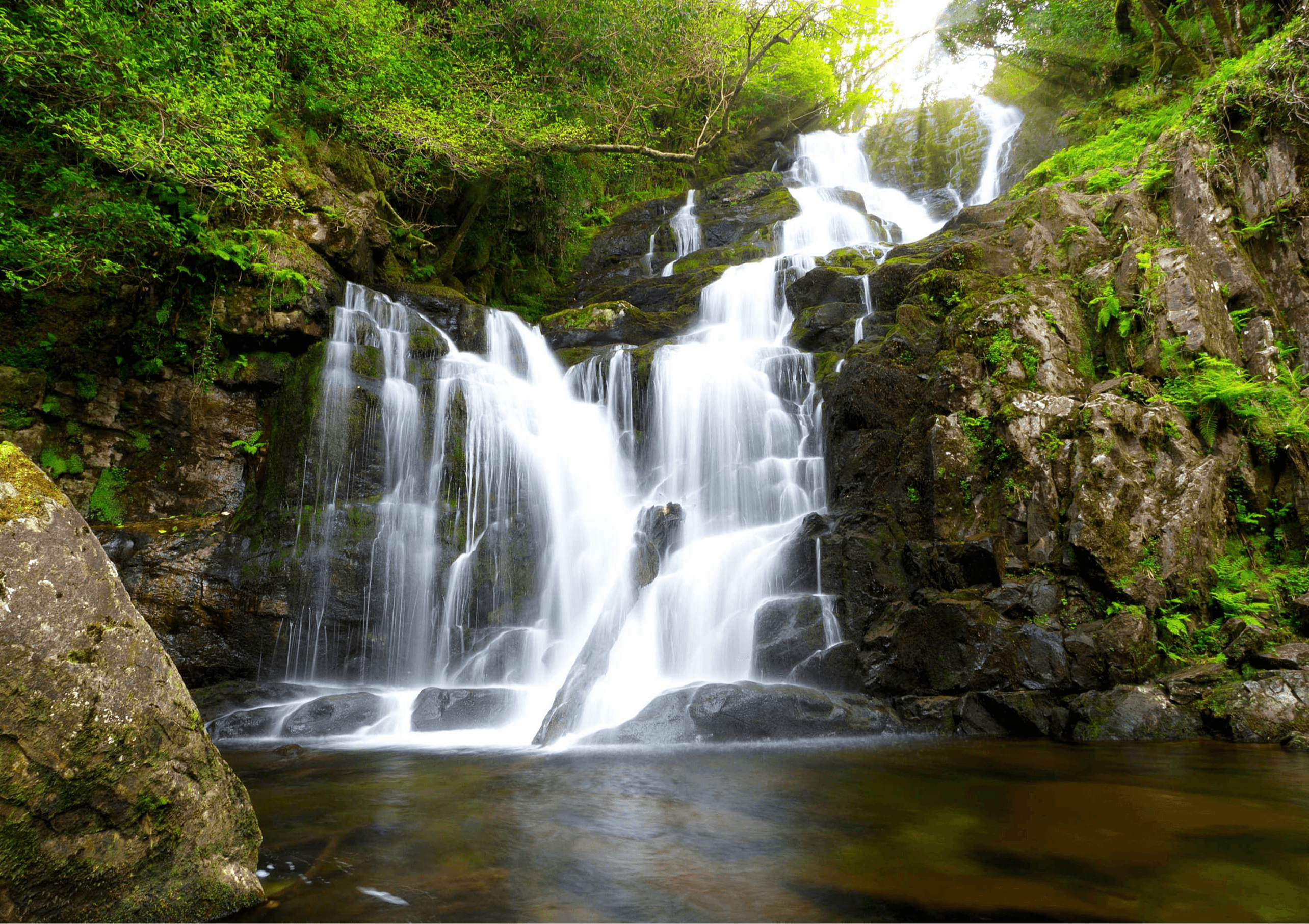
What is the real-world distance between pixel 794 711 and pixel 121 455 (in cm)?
1108

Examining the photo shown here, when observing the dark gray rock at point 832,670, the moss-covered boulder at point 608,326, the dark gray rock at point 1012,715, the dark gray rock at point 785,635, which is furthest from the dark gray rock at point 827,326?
the dark gray rock at point 1012,715

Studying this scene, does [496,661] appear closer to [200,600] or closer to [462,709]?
[462,709]

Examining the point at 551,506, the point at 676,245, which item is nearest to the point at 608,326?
the point at 551,506

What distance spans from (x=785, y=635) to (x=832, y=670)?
0.73 meters

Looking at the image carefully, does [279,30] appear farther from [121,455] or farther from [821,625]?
[821,625]

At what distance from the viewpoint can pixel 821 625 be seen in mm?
8867

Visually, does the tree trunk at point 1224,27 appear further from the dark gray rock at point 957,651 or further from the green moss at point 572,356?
the green moss at point 572,356

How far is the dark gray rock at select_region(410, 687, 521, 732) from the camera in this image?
849 cm

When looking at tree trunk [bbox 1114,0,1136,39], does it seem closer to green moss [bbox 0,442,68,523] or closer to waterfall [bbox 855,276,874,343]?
waterfall [bbox 855,276,874,343]

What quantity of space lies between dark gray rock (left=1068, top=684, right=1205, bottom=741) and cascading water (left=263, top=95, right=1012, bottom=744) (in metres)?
2.79

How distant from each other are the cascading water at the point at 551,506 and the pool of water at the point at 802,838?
2.58m

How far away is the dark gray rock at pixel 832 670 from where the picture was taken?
8.41m

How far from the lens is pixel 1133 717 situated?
6.79m

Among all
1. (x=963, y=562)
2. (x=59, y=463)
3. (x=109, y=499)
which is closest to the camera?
(x=963, y=562)
